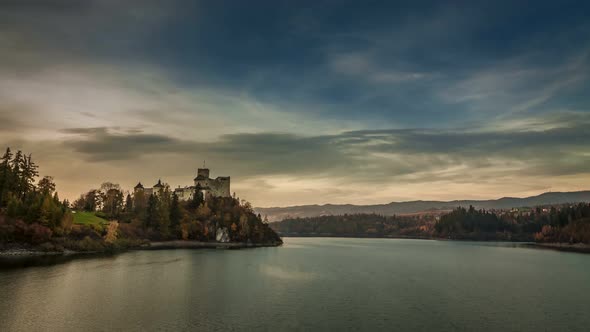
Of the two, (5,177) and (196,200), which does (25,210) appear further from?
(196,200)

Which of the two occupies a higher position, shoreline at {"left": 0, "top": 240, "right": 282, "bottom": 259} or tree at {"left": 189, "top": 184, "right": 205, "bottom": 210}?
tree at {"left": 189, "top": 184, "right": 205, "bottom": 210}

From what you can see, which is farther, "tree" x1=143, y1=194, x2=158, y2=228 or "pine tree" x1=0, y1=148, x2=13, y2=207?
"tree" x1=143, y1=194, x2=158, y2=228

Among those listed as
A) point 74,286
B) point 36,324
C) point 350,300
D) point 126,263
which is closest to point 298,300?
point 350,300

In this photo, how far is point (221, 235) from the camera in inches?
6762

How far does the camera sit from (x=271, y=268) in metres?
83.8

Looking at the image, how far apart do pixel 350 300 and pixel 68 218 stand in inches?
3593

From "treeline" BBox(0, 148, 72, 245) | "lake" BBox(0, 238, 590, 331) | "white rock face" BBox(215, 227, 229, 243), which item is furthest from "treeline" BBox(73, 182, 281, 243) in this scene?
"lake" BBox(0, 238, 590, 331)

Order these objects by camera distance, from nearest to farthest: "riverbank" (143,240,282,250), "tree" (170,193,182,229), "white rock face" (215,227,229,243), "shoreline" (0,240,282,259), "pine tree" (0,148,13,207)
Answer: "shoreline" (0,240,282,259) < "pine tree" (0,148,13,207) < "riverbank" (143,240,282,250) < "tree" (170,193,182,229) < "white rock face" (215,227,229,243)

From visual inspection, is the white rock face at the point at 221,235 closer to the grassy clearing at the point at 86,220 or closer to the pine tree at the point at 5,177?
the grassy clearing at the point at 86,220

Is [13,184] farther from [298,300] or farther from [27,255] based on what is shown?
[298,300]

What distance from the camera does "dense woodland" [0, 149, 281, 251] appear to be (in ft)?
332

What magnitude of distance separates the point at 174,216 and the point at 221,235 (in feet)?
70.2

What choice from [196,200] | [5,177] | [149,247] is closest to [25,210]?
[5,177]

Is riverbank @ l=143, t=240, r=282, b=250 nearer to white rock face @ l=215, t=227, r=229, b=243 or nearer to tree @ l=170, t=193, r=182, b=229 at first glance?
white rock face @ l=215, t=227, r=229, b=243
